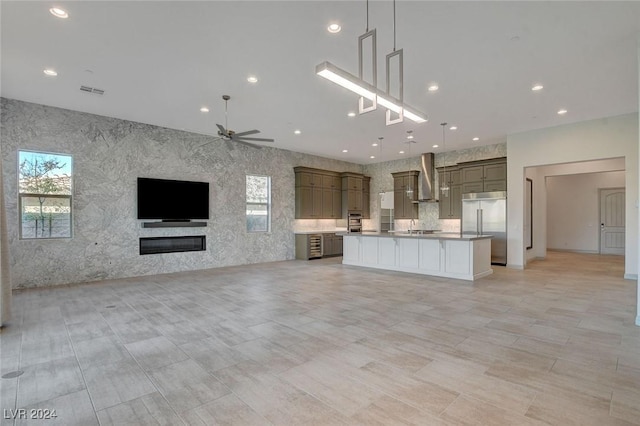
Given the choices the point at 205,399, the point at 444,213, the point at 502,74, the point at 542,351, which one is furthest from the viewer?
the point at 444,213

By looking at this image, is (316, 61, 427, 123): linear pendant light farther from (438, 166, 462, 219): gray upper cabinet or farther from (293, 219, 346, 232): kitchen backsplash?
(293, 219, 346, 232): kitchen backsplash

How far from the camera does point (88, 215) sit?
6.52 meters

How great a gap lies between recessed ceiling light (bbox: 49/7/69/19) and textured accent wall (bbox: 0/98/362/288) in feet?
12.2

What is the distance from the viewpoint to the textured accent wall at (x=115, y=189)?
5.92 meters

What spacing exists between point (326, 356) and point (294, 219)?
7440 millimetres

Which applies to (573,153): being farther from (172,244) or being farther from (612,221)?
(172,244)

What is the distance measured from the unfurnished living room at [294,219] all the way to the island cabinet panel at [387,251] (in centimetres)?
5

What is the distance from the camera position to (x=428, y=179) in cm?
1038

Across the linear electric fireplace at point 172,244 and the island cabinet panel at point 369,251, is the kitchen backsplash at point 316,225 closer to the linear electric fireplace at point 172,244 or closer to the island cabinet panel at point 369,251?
the island cabinet panel at point 369,251

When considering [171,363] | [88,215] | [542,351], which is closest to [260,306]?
[171,363]

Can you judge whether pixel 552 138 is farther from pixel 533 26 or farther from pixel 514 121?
pixel 533 26

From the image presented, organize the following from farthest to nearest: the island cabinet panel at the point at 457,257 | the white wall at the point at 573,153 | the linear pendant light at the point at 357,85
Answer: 1. the island cabinet panel at the point at 457,257
2. the white wall at the point at 573,153
3. the linear pendant light at the point at 357,85

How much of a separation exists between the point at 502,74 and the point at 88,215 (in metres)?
8.00

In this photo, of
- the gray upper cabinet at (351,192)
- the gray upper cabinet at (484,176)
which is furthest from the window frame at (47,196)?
the gray upper cabinet at (484,176)
